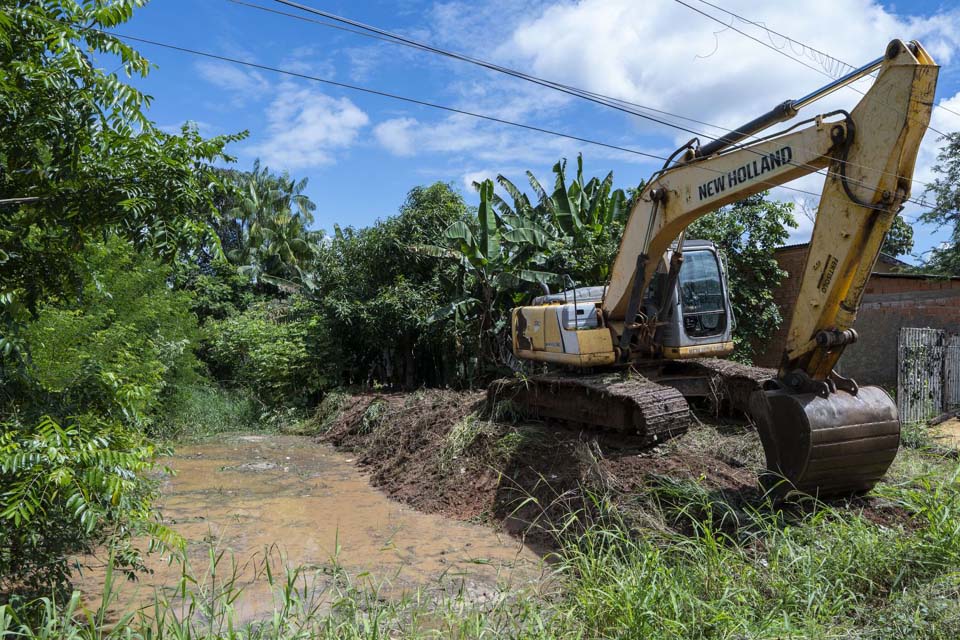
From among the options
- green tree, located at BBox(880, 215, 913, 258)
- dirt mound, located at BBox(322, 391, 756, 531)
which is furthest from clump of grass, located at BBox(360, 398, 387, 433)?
green tree, located at BBox(880, 215, 913, 258)

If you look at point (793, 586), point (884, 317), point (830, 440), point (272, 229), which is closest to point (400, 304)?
point (884, 317)

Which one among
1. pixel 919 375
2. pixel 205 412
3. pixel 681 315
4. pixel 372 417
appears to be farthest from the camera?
pixel 205 412

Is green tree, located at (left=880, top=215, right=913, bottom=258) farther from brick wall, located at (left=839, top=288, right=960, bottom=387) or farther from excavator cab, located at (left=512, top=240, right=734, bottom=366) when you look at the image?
excavator cab, located at (left=512, top=240, right=734, bottom=366)

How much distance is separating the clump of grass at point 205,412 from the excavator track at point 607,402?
239 inches

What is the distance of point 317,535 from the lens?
6801mm

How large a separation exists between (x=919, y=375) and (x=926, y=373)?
0.22 meters

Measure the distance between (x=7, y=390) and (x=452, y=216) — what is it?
40.1ft

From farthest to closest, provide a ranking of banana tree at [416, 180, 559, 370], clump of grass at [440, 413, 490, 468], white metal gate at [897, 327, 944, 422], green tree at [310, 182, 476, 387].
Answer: green tree at [310, 182, 476, 387] < banana tree at [416, 180, 559, 370] < white metal gate at [897, 327, 944, 422] < clump of grass at [440, 413, 490, 468]

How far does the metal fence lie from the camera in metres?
11.2

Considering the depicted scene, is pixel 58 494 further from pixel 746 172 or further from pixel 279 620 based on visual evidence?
pixel 746 172

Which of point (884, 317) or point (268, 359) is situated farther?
point (268, 359)

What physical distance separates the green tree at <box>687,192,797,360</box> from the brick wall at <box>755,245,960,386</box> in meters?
0.51

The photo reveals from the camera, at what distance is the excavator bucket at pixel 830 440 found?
5289 millimetres

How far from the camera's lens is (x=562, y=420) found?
917cm
